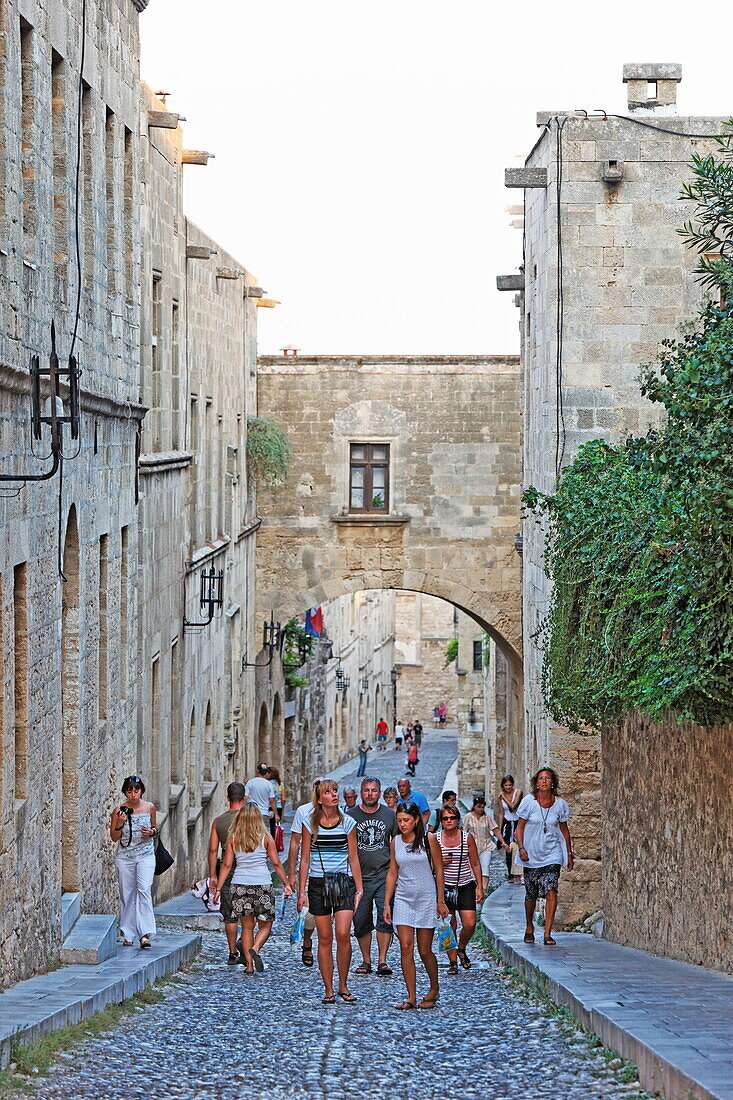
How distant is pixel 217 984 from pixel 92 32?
7.05 m

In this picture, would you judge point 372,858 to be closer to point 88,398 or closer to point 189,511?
point 88,398

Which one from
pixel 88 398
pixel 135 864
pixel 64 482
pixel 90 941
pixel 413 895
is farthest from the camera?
pixel 88 398

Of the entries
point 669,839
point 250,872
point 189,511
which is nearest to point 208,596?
point 189,511

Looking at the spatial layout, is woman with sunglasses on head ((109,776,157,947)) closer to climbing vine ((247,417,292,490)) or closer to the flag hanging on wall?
climbing vine ((247,417,292,490))

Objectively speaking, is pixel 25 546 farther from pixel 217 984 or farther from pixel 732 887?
pixel 732 887

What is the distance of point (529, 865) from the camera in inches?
457

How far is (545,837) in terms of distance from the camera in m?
11.4

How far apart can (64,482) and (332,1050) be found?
14.5ft

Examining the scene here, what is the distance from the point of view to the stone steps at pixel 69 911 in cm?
1046

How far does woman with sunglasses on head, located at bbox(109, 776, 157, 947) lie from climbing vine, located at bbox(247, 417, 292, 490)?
16639 millimetres

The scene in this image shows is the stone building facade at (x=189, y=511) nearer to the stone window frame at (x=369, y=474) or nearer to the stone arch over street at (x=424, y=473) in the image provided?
the stone arch over street at (x=424, y=473)

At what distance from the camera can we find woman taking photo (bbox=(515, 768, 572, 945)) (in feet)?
37.6

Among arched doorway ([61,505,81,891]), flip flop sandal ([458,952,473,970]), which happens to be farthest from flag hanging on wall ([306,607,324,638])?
arched doorway ([61,505,81,891])

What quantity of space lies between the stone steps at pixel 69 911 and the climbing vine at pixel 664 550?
4.00 metres
